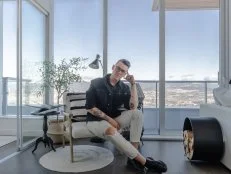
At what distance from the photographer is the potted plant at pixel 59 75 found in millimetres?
3611

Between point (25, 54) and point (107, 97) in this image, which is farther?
point (25, 54)

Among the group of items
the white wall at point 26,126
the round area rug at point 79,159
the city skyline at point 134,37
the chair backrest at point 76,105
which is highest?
the city skyline at point 134,37

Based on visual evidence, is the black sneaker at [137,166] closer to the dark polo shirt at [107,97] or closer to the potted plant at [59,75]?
the dark polo shirt at [107,97]

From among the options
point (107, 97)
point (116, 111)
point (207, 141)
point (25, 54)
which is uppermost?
point (25, 54)

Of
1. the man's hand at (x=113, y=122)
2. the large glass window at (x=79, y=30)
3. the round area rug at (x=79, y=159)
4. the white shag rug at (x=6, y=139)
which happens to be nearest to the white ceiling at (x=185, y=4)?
the large glass window at (x=79, y=30)

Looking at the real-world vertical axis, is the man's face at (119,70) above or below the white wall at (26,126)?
above

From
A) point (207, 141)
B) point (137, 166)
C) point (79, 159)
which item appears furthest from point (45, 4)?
point (207, 141)

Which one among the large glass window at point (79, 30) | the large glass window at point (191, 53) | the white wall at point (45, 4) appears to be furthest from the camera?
the large glass window at point (79, 30)

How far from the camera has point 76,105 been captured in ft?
10.2

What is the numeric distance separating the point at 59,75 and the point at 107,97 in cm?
127

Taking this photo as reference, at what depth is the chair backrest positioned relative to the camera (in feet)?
10.0

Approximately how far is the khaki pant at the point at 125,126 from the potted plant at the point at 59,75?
1.15 metres

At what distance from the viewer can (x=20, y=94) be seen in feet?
10.3

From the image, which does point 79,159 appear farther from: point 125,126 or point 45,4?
point 45,4
